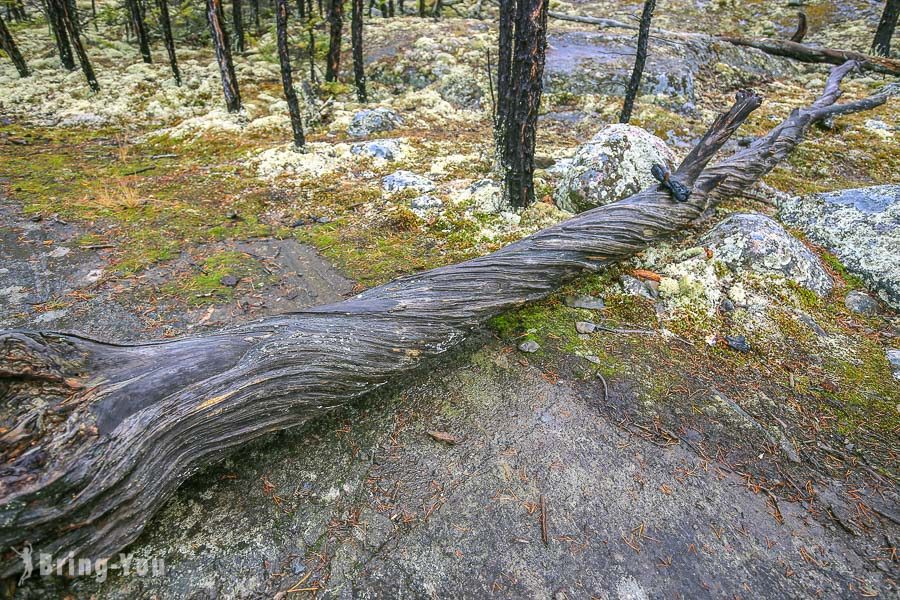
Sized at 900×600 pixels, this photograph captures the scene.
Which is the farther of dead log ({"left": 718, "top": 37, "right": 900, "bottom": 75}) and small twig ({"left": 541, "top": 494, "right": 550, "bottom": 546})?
dead log ({"left": 718, "top": 37, "right": 900, "bottom": 75})

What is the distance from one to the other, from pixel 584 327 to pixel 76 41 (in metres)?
15.4

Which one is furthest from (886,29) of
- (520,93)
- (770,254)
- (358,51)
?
(358,51)

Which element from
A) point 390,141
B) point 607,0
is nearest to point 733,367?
point 390,141

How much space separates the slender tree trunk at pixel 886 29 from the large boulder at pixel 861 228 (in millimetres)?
12715

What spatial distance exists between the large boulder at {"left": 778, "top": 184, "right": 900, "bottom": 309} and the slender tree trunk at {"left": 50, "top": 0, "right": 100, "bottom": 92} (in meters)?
16.9

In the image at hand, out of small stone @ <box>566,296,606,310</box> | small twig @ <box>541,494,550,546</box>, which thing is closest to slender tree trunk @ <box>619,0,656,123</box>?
small stone @ <box>566,296,606,310</box>

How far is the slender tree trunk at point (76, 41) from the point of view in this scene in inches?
461

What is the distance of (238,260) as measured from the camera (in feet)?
19.3

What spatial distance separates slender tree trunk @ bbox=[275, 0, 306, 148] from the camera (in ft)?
23.7

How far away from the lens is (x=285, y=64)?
→ 788cm

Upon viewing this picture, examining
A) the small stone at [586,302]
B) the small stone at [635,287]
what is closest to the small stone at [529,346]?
the small stone at [586,302]

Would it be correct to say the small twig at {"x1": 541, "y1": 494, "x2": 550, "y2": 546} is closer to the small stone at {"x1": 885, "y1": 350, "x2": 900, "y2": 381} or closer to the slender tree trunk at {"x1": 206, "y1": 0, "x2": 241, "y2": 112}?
the small stone at {"x1": 885, "y1": 350, "x2": 900, "y2": 381}

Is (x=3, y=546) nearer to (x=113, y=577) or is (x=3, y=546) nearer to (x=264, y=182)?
(x=113, y=577)

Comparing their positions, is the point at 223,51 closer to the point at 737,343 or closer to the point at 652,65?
the point at 652,65
